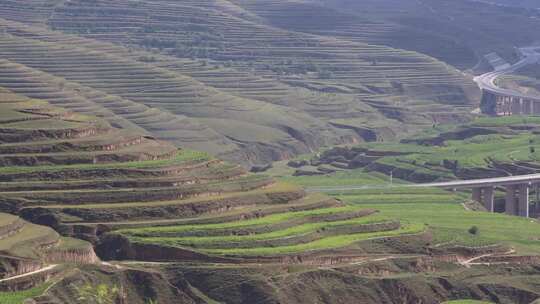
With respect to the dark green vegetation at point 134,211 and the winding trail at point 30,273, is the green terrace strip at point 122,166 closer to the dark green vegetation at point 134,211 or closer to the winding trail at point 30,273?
the dark green vegetation at point 134,211

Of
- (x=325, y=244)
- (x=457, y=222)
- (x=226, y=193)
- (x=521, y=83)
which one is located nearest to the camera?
(x=325, y=244)

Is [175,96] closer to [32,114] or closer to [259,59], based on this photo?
[259,59]

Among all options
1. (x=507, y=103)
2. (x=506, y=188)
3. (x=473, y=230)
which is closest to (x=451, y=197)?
(x=506, y=188)

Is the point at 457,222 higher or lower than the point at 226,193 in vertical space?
lower

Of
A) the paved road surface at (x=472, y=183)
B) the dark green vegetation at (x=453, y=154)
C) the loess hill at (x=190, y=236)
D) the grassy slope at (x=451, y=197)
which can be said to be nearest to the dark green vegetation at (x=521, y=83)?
the dark green vegetation at (x=453, y=154)

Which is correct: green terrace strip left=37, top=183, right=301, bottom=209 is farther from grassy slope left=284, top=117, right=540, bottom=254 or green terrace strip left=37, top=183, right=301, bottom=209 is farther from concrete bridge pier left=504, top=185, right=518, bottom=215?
concrete bridge pier left=504, top=185, right=518, bottom=215

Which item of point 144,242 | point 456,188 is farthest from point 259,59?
point 144,242

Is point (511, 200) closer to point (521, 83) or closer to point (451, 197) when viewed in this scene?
point (451, 197)
